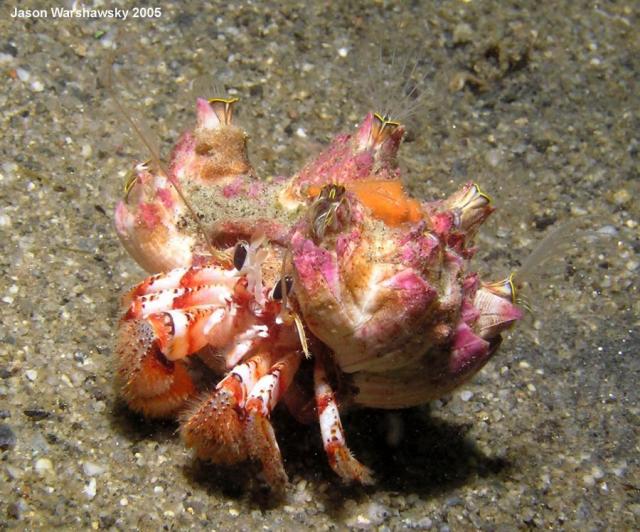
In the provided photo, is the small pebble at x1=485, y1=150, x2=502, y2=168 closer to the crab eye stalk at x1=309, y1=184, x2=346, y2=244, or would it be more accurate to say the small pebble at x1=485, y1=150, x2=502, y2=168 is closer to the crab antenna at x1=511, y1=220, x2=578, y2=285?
the crab antenna at x1=511, y1=220, x2=578, y2=285

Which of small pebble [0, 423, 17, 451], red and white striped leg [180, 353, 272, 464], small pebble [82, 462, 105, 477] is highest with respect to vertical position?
red and white striped leg [180, 353, 272, 464]

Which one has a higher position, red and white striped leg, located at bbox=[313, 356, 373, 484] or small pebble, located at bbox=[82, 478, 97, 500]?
red and white striped leg, located at bbox=[313, 356, 373, 484]

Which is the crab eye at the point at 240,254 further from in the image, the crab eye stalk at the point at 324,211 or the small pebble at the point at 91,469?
the small pebble at the point at 91,469

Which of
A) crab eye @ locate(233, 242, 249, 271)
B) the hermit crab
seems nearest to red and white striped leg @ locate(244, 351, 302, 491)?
the hermit crab

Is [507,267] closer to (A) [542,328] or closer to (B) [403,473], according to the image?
(A) [542,328]

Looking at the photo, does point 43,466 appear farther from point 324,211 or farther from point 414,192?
point 414,192

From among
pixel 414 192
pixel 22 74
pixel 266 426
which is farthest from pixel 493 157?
pixel 22 74
